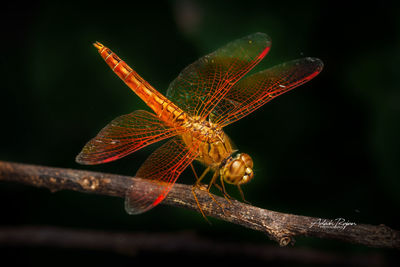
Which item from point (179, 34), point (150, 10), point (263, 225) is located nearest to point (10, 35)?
point (150, 10)

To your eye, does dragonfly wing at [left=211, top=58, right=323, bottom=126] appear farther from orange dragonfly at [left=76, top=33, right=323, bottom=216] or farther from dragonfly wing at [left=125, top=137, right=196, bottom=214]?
dragonfly wing at [left=125, top=137, right=196, bottom=214]

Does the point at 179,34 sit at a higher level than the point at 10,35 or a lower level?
lower

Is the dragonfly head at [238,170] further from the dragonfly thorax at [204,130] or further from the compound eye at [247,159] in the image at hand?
the dragonfly thorax at [204,130]

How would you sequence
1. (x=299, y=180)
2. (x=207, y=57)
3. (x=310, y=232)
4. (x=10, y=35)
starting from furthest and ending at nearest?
(x=10, y=35), (x=207, y=57), (x=299, y=180), (x=310, y=232)

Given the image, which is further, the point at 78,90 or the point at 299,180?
the point at 78,90

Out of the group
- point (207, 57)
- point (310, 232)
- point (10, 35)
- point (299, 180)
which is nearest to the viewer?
point (310, 232)

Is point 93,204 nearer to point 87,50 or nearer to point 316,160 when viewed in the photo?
point 87,50

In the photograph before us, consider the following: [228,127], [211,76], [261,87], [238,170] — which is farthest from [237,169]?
[211,76]
